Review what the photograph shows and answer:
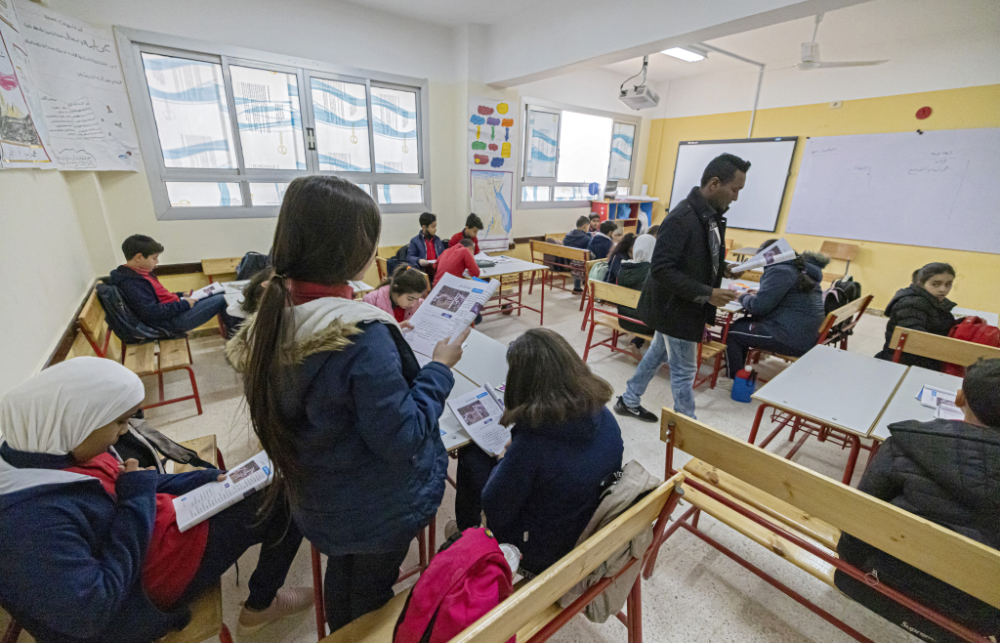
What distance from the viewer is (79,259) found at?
2887 millimetres

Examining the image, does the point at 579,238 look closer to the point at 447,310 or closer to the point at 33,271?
the point at 447,310

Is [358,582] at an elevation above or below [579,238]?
below

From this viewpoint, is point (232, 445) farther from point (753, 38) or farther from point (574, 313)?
point (753, 38)

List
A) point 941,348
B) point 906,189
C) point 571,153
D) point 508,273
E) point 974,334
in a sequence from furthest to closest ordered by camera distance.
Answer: point 571,153 < point 906,189 < point 508,273 < point 974,334 < point 941,348

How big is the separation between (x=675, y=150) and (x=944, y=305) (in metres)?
5.56

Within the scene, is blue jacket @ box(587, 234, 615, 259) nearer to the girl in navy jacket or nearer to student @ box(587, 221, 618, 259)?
student @ box(587, 221, 618, 259)

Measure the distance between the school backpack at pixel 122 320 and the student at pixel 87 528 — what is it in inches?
89.5

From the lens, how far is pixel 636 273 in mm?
3174

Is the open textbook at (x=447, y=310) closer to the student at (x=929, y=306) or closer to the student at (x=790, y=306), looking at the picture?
the student at (x=790, y=306)

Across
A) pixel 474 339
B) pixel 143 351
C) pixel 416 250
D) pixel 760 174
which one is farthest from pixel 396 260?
pixel 760 174

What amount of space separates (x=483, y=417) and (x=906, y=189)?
21.3 ft

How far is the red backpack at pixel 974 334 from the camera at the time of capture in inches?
90.8

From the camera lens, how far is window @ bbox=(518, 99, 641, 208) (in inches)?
241

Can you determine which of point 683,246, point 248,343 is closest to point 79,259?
point 248,343
